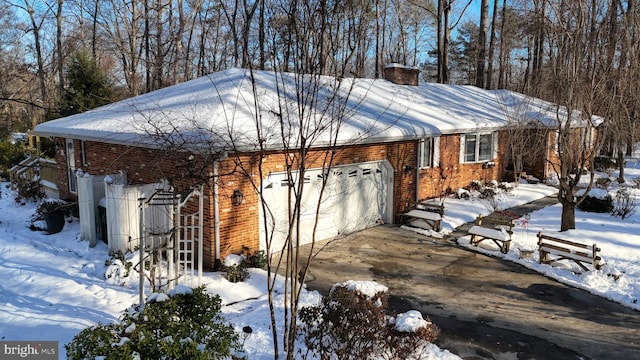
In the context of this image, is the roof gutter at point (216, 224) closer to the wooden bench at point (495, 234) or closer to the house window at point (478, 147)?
the wooden bench at point (495, 234)

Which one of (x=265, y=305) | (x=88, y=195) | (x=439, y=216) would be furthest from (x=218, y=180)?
(x=439, y=216)

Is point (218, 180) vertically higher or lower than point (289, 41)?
lower

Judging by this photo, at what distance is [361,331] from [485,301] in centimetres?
369

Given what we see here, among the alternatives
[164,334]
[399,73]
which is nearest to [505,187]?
[399,73]

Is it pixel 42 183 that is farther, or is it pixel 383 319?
pixel 42 183

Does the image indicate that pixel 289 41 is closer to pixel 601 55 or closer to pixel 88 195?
pixel 88 195

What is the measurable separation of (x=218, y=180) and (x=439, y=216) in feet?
21.5

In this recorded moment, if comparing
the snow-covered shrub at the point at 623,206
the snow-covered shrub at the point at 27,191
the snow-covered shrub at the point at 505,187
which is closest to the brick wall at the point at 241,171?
the snow-covered shrub at the point at 27,191

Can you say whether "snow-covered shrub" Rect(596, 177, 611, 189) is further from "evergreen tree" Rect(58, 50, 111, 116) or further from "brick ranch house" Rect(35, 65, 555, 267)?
"evergreen tree" Rect(58, 50, 111, 116)

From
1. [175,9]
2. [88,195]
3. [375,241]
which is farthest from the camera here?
[175,9]

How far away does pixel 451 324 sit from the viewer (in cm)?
666

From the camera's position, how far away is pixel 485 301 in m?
7.54

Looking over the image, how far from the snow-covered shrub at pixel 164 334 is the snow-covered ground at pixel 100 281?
138 centimetres

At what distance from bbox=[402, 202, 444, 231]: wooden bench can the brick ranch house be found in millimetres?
390
